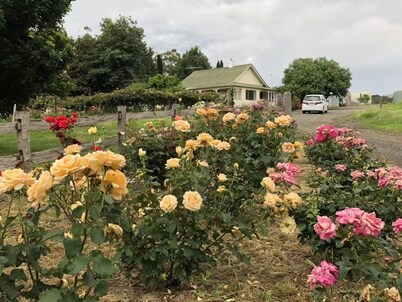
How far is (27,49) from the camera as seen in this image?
935cm

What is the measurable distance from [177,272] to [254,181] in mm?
1198

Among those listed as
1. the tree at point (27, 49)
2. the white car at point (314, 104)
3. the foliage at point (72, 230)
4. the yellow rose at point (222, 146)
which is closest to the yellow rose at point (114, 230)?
the foliage at point (72, 230)

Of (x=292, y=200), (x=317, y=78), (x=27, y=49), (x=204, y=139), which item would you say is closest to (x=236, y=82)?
(x=317, y=78)

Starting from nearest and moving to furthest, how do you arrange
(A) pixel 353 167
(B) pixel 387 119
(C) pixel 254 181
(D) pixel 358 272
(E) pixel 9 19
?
(D) pixel 358 272 → (C) pixel 254 181 → (A) pixel 353 167 → (E) pixel 9 19 → (B) pixel 387 119

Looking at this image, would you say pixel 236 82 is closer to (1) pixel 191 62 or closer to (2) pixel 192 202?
(1) pixel 191 62

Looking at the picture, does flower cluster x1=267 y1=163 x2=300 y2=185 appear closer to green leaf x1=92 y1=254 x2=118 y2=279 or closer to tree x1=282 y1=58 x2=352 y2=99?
green leaf x1=92 y1=254 x2=118 y2=279

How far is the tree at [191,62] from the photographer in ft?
234

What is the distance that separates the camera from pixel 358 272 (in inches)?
81.4

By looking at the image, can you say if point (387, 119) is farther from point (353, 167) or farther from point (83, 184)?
point (83, 184)

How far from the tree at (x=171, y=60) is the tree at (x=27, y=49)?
205 feet

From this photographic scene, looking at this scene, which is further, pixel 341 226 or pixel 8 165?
pixel 8 165

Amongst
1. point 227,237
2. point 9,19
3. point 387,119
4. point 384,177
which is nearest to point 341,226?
point 384,177

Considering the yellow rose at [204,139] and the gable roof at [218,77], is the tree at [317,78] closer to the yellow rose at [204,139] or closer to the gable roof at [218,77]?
the gable roof at [218,77]

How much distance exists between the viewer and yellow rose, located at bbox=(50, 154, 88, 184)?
5.14 feet
